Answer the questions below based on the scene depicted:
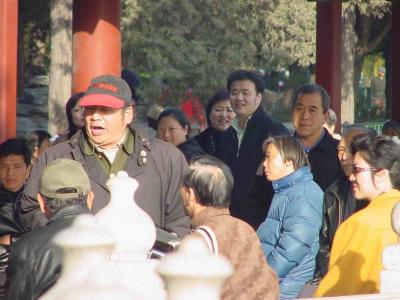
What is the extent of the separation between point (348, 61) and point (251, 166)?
2365 centimetres

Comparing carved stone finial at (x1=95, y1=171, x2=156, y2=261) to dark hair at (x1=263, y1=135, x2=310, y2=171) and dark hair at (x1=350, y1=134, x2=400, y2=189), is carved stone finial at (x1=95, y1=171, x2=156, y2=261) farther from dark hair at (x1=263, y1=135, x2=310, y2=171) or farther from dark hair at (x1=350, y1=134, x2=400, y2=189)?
dark hair at (x1=263, y1=135, x2=310, y2=171)

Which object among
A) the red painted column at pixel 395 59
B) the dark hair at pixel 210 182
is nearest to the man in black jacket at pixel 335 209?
the dark hair at pixel 210 182

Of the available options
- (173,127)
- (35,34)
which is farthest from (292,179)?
(35,34)

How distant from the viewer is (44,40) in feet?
121

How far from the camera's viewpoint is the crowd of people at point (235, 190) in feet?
13.2

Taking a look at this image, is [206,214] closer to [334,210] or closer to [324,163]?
[334,210]

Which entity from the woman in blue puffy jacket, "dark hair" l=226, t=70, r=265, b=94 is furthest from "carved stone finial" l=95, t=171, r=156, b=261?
"dark hair" l=226, t=70, r=265, b=94

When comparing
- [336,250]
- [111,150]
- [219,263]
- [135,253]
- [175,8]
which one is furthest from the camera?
[175,8]

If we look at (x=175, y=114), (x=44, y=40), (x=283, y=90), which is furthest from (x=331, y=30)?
(x=283, y=90)

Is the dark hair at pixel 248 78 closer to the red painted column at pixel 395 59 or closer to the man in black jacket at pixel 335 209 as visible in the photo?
the man in black jacket at pixel 335 209

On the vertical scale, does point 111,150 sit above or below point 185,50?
below

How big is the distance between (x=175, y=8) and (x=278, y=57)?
166 inches

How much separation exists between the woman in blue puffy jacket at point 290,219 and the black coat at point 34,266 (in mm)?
1982

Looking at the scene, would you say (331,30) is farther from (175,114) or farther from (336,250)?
(336,250)
